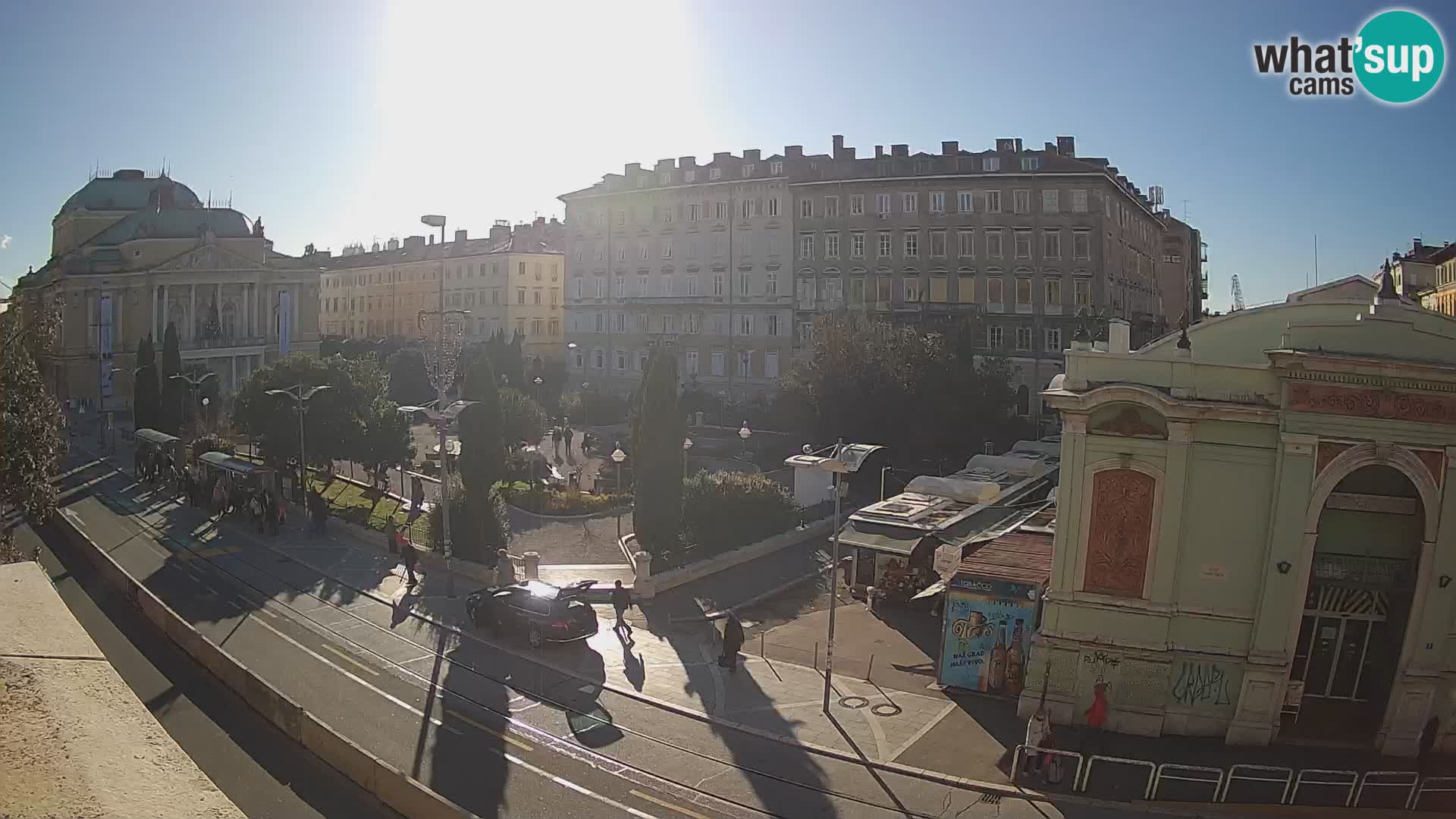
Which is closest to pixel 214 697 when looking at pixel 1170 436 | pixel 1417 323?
pixel 1170 436

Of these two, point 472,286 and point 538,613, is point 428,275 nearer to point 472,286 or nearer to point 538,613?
point 472,286

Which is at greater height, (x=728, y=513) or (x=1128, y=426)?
(x=1128, y=426)

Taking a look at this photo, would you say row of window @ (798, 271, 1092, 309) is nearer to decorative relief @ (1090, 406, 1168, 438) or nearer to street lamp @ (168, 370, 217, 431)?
street lamp @ (168, 370, 217, 431)

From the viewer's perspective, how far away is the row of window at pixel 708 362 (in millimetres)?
66875

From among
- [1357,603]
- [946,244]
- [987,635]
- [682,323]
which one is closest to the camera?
[1357,603]

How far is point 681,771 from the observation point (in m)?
17.1

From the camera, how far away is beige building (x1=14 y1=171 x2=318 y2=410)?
3206 inches

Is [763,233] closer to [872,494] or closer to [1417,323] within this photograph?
[872,494]

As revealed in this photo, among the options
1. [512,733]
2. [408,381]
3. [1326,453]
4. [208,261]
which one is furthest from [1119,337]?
[208,261]

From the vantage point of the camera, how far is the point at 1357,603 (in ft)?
63.8

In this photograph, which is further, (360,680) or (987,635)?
(360,680)

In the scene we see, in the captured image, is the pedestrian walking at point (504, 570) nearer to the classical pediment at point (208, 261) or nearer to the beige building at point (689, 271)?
the beige building at point (689, 271)

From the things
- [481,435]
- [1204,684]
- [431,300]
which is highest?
[431,300]

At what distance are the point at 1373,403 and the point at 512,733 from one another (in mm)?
15719
